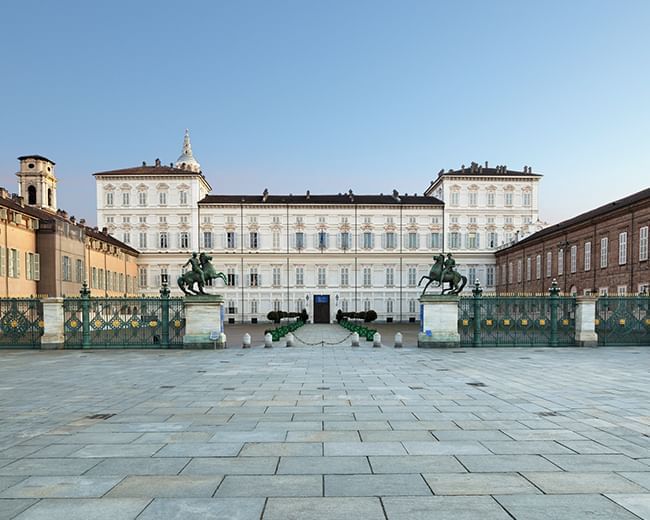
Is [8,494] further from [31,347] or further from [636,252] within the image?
[636,252]

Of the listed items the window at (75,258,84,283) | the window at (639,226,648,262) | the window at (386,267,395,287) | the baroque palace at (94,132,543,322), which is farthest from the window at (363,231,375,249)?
the window at (639,226,648,262)

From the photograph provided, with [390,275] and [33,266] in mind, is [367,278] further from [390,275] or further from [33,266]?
[33,266]

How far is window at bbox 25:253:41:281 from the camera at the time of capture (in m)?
34.8

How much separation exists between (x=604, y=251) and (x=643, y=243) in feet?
15.7

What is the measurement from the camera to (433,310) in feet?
68.0

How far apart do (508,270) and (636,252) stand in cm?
2284

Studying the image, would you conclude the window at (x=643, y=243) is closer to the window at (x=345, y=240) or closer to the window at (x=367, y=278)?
the window at (x=367, y=278)

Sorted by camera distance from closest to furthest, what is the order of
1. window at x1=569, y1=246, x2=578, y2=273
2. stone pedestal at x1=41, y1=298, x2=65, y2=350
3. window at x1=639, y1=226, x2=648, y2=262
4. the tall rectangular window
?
stone pedestal at x1=41, y1=298, x2=65, y2=350, window at x1=639, y1=226, x2=648, y2=262, the tall rectangular window, window at x1=569, y1=246, x2=578, y2=273

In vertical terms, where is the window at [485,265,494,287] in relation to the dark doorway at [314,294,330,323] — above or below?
above

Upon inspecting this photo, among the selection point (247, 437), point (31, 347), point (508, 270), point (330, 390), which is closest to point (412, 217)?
point (508, 270)

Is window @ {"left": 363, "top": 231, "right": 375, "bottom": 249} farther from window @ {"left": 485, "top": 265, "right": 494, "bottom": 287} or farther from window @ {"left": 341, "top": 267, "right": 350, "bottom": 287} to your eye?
window @ {"left": 485, "top": 265, "right": 494, "bottom": 287}

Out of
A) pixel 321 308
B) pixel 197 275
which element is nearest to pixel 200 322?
pixel 197 275

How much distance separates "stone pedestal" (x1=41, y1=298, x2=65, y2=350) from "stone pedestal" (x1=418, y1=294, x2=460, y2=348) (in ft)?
48.6

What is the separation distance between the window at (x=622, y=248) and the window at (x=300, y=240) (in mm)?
32386
